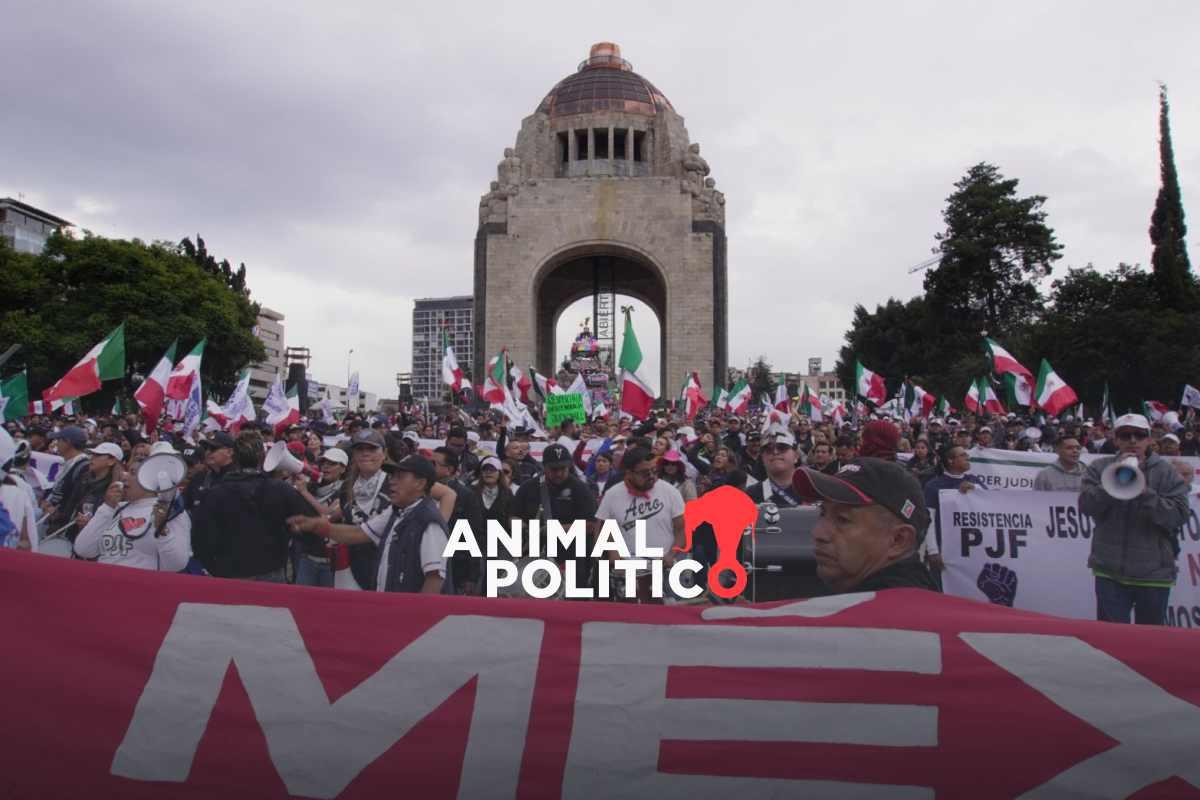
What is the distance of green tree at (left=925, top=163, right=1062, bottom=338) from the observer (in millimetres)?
50844

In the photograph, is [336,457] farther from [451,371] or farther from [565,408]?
[451,371]

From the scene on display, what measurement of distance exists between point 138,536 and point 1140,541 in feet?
19.5

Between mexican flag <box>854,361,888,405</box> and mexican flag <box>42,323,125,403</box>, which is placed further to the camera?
mexican flag <box>854,361,888,405</box>

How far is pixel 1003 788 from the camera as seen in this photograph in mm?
2119

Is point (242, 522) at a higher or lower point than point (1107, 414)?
lower

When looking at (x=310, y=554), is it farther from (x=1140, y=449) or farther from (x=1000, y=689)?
(x=1140, y=449)

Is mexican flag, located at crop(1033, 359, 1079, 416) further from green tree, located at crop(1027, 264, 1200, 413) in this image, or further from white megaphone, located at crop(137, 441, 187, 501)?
white megaphone, located at crop(137, 441, 187, 501)

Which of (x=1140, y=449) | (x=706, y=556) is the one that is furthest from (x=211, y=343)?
(x=1140, y=449)

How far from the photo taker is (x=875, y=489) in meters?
2.70

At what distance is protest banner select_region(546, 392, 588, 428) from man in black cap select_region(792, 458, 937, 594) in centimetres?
1357

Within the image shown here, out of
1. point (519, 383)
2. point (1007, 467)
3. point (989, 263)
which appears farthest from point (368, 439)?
point (989, 263)

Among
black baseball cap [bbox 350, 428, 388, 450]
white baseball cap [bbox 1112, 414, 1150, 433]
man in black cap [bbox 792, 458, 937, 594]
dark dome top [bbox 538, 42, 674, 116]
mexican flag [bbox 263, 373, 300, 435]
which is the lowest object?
man in black cap [bbox 792, 458, 937, 594]

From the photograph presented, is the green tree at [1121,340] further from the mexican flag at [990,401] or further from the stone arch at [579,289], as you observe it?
the stone arch at [579,289]

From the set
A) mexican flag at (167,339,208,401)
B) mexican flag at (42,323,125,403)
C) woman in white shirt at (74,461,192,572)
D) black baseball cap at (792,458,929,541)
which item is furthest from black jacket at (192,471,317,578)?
mexican flag at (167,339,208,401)
